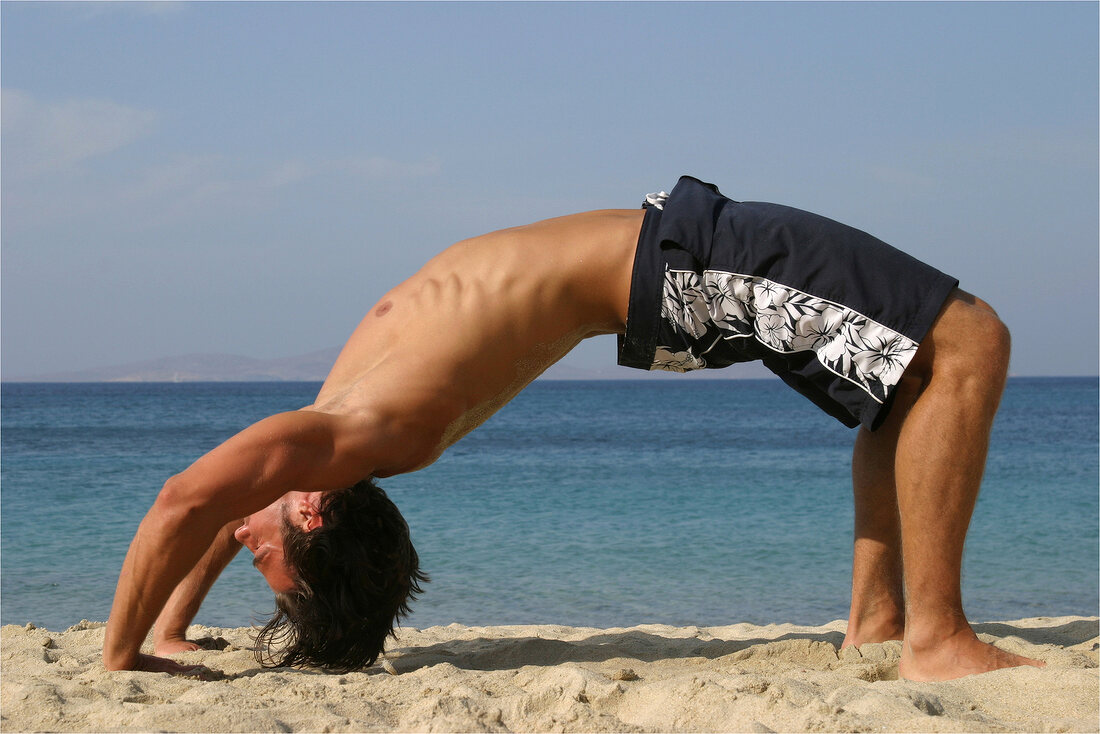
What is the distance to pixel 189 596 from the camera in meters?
3.06

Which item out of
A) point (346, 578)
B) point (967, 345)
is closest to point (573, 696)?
point (346, 578)

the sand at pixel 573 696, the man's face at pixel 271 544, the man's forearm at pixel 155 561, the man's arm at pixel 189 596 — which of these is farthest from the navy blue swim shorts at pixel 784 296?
the man's arm at pixel 189 596

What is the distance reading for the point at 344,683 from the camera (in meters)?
2.48

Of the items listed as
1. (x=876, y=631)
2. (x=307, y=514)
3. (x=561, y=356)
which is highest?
(x=561, y=356)

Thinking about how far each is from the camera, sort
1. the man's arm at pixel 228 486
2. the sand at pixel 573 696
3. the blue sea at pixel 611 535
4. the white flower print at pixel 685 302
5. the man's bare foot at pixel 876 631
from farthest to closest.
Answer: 1. the blue sea at pixel 611 535
2. the man's bare foot at pixel 876 631
3. the white flower print at pixel 685 302
4. the man's arm at pixel 228 486
5. the sand at pixel 573 696

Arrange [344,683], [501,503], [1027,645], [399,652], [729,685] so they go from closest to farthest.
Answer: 1. [729,685]
2. [344,683]
3. [1027,645]
4. [399,652]
5. [501,503]

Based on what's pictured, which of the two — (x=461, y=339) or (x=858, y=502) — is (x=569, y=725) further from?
(x=858, y=502)

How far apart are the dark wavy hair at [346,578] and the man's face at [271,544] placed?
27 millimetres

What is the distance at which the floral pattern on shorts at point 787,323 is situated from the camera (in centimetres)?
241

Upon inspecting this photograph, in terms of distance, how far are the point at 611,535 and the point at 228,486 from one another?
6206 mm

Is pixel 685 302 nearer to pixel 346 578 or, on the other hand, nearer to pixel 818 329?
pixel 818 329

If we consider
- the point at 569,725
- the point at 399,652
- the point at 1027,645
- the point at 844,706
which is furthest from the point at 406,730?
the point at 1027,645

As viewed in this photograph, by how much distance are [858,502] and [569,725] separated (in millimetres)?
1430

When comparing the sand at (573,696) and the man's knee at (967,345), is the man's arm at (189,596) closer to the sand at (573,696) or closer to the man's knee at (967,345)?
the sand at (573,696)
